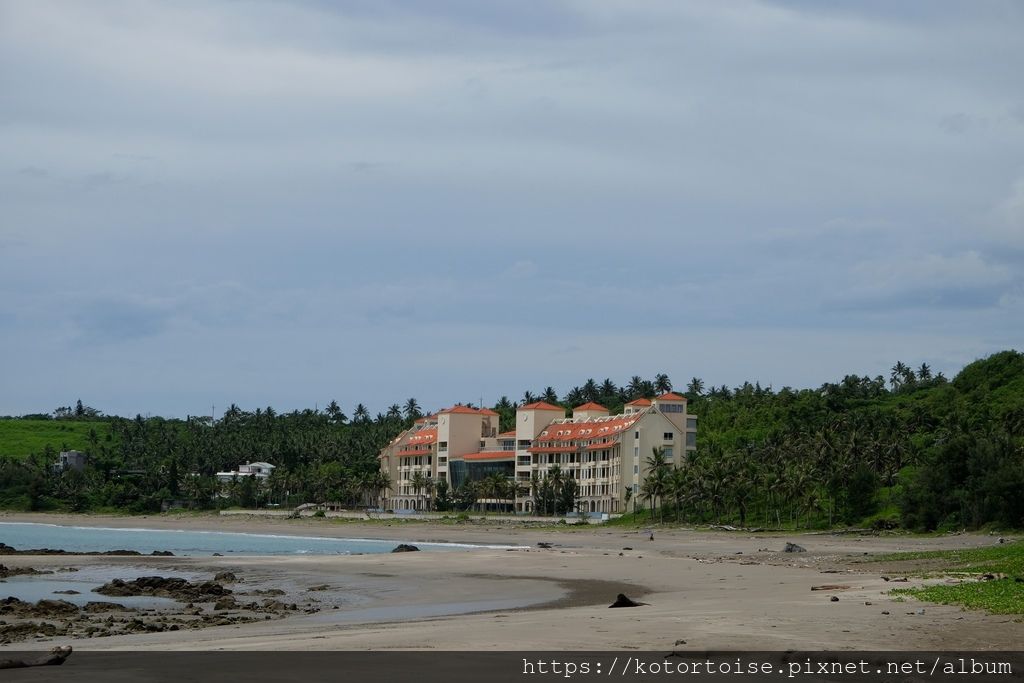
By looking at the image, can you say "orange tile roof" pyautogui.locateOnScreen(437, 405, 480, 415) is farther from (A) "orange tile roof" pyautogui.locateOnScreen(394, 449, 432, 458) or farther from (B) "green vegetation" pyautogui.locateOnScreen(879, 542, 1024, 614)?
(B) "green vegetation" pyautogui.locateOnScreen(879, 542, 1024, 614)

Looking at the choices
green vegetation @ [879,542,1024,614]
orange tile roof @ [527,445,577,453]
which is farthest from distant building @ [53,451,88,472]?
green vegetation @ [879,542,1024,614]

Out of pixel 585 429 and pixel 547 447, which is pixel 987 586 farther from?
pixel 547 447

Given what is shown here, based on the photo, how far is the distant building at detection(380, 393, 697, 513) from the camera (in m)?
122

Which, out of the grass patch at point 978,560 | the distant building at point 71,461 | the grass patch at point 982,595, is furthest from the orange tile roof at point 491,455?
the grass patch at point 982,595

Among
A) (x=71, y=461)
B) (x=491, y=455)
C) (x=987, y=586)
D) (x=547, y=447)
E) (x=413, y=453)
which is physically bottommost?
(x=987, y=586)

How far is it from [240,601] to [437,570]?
664 inches

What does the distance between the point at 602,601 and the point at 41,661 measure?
18.3 meters

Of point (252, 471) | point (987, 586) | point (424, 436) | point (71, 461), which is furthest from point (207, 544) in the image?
point (71, 461)

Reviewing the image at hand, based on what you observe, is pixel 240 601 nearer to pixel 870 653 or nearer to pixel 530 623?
pixel 530 623

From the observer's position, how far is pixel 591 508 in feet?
416

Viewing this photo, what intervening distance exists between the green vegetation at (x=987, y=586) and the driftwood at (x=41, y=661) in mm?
15395

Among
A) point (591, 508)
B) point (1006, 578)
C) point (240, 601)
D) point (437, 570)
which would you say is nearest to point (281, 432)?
point (591, 508)

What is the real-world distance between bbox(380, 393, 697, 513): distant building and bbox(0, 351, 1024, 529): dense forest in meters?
3.15

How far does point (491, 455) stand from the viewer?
469ft
